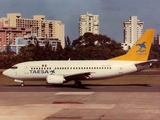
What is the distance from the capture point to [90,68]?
41531mm

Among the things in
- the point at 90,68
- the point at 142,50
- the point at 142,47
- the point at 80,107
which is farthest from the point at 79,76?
the point at 80,107

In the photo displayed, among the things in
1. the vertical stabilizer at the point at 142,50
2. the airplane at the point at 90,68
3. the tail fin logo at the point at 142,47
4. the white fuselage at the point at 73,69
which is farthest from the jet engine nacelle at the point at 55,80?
the tail fin logo at the point at 142,47

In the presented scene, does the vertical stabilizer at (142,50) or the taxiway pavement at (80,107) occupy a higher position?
the vertical stabilizer at (142,50)

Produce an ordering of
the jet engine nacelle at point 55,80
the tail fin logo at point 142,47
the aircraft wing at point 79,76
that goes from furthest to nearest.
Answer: the tail fin logo at point 142,47, the aircraft wing at point 79,76, the jet engine nacelle at point 55,80

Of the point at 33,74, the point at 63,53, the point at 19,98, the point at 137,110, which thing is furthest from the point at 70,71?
the point at 63,53

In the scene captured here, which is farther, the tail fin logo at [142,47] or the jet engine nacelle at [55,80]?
the tail fin logo at [142,47]

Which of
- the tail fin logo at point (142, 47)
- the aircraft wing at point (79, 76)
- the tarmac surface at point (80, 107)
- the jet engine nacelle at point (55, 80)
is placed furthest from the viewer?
the tail fin logo at point (142, 47)

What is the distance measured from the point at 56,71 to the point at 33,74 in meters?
2.65

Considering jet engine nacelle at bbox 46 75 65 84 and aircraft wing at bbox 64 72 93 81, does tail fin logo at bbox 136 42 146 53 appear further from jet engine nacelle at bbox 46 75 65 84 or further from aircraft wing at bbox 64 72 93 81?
jet engine nacelle at bbox 46 75 65 84

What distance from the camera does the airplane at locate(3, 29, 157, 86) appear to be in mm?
40969

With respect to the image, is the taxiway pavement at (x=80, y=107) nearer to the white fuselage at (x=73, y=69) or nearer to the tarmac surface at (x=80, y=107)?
the tarmac surface at (x=80, y=107)

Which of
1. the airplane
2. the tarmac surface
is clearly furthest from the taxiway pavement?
the airplane

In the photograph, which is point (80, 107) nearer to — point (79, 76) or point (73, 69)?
point (79, 76)

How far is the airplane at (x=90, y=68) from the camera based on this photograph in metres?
41.0
